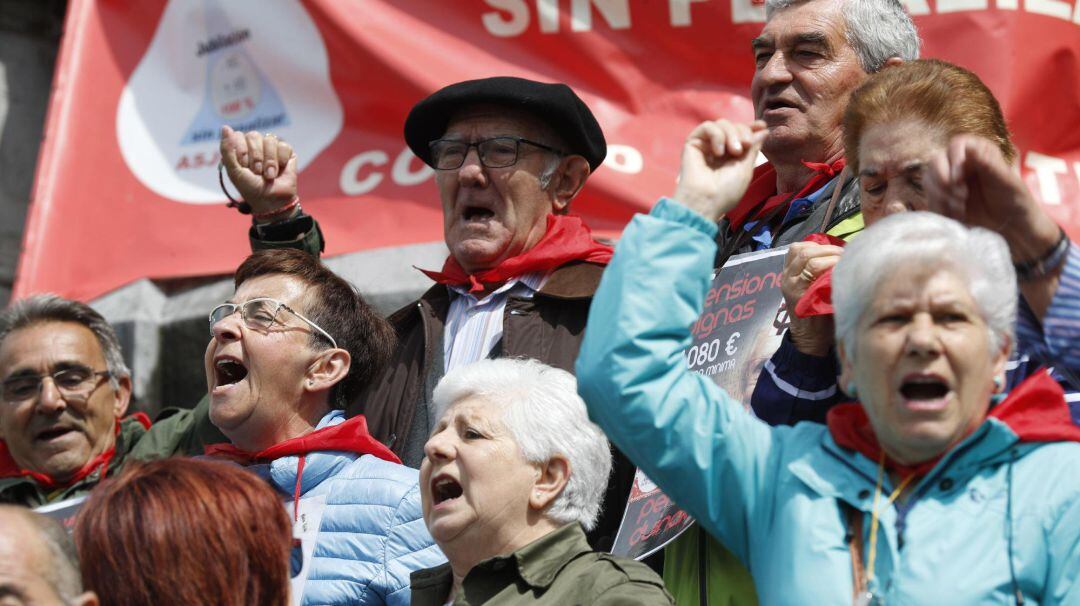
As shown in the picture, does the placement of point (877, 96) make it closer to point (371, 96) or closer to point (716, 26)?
point (716, 26)

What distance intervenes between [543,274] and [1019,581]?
203cm

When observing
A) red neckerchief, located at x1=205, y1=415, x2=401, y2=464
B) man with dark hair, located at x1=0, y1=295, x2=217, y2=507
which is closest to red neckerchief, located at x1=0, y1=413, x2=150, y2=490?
man with dark hair, located at x1=0, y1=295, x2=217, y2=507

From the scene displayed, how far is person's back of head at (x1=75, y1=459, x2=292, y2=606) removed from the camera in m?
2.65

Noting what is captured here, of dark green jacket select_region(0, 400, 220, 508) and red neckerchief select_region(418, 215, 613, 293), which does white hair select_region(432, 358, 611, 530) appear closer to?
red neckerchief select_region(418, 215, 613, 293)

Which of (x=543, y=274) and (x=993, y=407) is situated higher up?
(x=993, y=407)

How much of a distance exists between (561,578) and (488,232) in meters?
1.34

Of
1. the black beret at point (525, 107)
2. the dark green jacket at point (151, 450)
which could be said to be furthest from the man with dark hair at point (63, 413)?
the black beret at point (525, 107)

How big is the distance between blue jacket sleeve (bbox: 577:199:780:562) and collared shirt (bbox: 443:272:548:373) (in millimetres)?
1536

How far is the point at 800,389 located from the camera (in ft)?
10.2

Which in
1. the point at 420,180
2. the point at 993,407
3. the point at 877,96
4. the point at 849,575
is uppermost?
the point at 877,96

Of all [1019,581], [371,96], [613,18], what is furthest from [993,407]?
[371,96]

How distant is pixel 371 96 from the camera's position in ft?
20.5

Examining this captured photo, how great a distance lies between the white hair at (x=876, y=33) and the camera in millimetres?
4207

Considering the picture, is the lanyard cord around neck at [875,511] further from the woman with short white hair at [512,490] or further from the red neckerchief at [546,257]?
the red neckerchief at [546,257]
